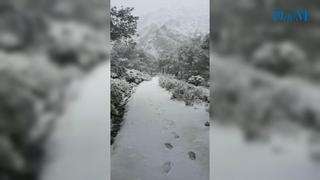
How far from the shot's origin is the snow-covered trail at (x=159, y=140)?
2641 mm

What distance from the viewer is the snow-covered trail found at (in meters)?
2.64

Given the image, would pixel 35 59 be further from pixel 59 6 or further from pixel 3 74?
pixel 59 6

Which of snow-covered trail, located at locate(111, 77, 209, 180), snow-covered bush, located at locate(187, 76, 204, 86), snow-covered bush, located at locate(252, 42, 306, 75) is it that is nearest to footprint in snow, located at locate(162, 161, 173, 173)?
snow-covered trail, located at locate(111, 77, 209, 180)

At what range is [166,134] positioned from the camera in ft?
8.77

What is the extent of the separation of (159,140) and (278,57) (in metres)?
1.05

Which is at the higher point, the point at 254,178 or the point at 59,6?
the point at 59,6

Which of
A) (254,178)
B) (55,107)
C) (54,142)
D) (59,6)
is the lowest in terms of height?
(254,178)

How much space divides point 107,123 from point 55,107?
384 mm

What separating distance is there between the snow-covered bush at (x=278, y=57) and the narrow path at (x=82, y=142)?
46.5 inches

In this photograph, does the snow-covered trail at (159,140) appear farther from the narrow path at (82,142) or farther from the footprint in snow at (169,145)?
the narrow path at (82,142)

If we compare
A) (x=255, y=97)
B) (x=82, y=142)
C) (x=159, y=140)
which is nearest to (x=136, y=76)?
(x=159, y=140)

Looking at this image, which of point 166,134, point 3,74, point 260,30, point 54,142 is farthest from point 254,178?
point 3,74

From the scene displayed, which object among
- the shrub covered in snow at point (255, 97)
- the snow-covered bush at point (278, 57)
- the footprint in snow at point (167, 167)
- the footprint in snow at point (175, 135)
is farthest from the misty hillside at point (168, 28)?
the footprint in snow at point (167, 167)

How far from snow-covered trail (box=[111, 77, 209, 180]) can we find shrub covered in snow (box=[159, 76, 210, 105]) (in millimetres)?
45
